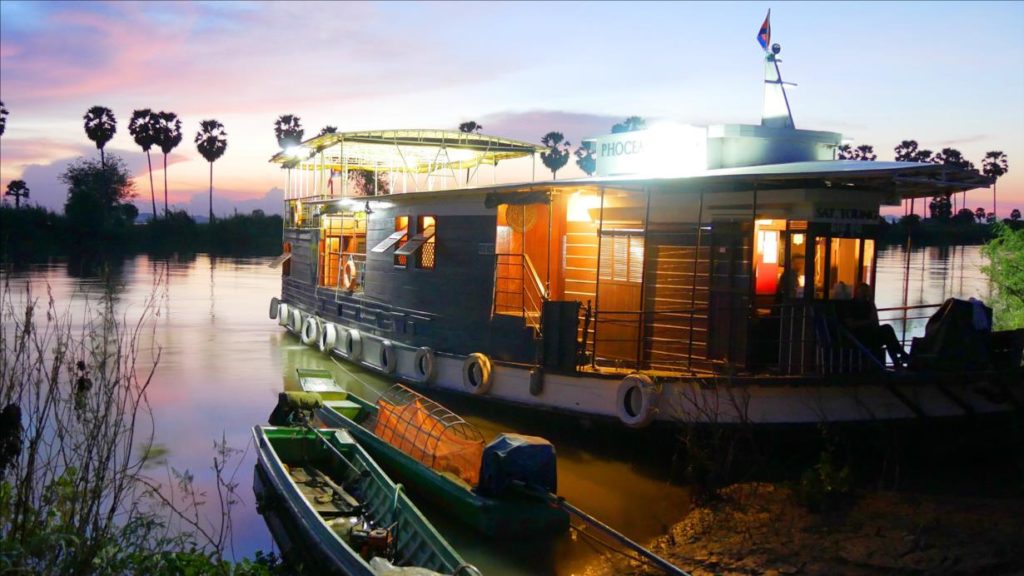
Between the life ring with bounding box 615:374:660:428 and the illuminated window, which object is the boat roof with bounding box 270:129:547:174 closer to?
the illuminated window

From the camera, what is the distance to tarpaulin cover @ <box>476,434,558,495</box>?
953 centimetres

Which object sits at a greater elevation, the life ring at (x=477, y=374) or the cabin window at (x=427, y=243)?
the cabin window at (x=427, y=243)

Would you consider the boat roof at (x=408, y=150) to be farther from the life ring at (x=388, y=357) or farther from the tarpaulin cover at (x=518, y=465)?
the tarpaulin cover at (x=518, y=465)

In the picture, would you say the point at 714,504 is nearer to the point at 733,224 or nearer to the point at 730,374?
the point at 730,374

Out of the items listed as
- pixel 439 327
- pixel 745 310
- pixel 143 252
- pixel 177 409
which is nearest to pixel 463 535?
pixel 745 310

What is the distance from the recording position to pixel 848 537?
27.6 ft

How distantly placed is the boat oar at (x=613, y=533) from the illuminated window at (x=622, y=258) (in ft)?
15.2

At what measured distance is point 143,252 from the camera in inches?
2736

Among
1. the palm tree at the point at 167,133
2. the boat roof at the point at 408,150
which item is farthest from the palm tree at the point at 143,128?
the boat roof at the point at 408,150

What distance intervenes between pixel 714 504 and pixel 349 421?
5256 millimetres

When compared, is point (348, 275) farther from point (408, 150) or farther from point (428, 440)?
point (428, 440)

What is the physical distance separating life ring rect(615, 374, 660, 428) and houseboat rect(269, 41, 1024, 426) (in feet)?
0.07

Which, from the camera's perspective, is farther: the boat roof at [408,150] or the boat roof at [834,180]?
the boat roof at [408,150]

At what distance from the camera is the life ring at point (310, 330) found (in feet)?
71.5
